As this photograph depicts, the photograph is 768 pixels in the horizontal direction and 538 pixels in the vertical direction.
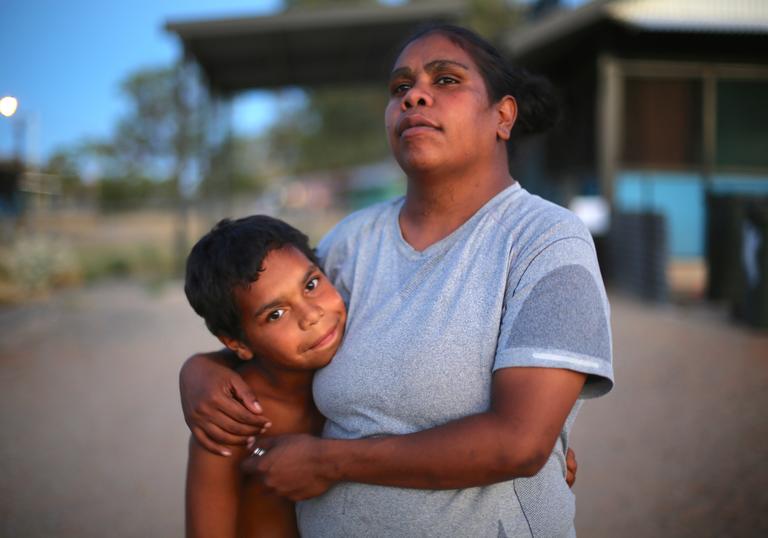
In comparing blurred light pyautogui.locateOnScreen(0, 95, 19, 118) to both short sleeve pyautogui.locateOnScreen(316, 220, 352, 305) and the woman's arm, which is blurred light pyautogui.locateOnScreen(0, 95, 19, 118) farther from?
the woman's arm

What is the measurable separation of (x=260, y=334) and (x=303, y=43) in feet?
33.2

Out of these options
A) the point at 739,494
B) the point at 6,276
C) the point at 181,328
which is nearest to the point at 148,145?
the point at 6,276

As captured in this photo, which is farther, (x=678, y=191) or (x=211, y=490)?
(x=678, y=191)

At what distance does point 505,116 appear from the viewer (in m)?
1.74

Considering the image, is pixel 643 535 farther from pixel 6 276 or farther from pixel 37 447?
pixel 6 276

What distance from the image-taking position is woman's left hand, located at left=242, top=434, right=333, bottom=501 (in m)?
1.45

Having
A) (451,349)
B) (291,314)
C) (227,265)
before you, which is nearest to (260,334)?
(291,314)

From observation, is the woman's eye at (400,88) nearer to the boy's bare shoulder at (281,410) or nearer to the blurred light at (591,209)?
the boy's bare shoulder at (281,410)

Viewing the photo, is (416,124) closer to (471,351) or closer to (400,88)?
(400,88)

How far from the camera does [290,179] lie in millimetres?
51312

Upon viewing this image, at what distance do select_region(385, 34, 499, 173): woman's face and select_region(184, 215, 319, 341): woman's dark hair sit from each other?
43 centimetres

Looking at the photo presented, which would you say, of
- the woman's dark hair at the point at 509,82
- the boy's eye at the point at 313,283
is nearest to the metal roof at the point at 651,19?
the woman's dark hair at the point at 509,82

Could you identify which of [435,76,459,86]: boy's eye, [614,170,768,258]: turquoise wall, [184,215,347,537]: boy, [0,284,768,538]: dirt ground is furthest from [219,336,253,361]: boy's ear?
[614,170,768,258]: turquoise wall

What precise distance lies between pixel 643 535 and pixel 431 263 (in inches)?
77.8
